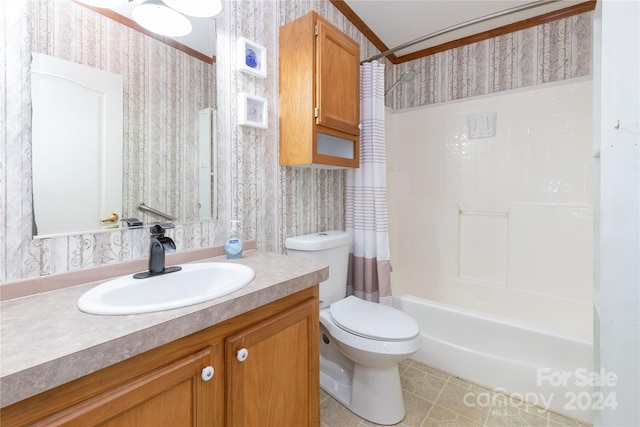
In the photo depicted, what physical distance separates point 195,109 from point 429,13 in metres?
1.89

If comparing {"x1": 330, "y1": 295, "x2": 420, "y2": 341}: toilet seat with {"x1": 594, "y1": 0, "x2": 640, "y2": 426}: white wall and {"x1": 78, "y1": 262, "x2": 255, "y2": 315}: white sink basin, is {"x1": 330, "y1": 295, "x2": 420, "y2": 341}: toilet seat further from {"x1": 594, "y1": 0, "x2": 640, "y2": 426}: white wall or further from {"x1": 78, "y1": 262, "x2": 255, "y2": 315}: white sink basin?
{"x1": 594, "y1": 0, "x2": 640, "y2": 426}: white wall

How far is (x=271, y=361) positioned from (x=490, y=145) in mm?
2309

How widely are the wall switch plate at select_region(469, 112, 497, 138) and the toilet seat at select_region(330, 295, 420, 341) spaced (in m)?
1.68

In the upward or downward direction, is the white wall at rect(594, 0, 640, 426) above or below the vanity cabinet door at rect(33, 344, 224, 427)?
above

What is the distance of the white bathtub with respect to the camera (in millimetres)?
1412

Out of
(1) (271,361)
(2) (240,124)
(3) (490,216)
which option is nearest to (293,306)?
(1) (271,361)

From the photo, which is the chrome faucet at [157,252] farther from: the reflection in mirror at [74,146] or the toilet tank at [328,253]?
the toilet tank at [328,253]

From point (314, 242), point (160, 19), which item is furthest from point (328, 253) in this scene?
point (160, 19)

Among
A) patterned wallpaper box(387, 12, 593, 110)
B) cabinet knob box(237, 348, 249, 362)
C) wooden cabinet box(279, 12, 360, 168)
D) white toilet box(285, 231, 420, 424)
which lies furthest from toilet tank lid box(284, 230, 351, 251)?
patterned wallpaper box(387, 12, 593, 110)

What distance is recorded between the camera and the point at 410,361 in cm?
188

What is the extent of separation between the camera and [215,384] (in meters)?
0.73

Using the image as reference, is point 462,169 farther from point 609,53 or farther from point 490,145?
point 609,53

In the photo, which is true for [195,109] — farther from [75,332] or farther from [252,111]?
[75,332]

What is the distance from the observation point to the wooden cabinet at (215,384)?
1.72 feet
